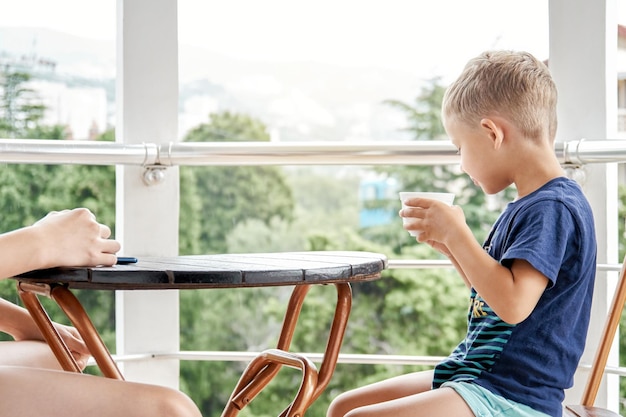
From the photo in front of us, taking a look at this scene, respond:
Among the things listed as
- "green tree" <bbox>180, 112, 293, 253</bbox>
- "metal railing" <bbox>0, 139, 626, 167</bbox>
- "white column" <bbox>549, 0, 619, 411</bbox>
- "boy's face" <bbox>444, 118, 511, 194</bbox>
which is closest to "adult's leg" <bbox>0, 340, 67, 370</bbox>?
"metal railing" <bbox>0, 139, 626, 167</bbox>

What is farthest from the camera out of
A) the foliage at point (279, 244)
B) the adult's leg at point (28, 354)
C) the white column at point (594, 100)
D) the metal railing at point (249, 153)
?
the foliage at point (279, 244)

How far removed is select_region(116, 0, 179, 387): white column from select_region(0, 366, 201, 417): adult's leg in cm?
91

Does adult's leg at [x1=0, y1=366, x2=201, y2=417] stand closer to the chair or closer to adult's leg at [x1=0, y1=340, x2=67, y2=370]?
adult's leg at [x1=0, y1=340, x2=67, y2=370]

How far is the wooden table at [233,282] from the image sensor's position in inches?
48.0

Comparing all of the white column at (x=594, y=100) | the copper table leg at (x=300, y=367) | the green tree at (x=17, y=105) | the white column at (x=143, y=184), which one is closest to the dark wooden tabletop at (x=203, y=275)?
the copper table leg at (x=300, y=367)

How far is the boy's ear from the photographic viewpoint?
58.3 inches

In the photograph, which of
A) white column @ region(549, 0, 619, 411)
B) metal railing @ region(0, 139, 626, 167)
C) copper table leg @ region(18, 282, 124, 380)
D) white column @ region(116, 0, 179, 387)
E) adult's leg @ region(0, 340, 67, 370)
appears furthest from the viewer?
white column @ region(116, 0, 179, 387)

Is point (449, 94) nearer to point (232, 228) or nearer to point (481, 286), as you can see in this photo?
point (481, 286)

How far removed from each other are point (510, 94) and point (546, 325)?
0.42 m

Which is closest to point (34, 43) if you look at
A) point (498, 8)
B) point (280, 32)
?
point (280, 32)

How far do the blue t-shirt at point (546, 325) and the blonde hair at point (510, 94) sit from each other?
0.14 meters

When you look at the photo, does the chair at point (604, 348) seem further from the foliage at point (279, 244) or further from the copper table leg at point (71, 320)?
the foliage at point (279, 244)

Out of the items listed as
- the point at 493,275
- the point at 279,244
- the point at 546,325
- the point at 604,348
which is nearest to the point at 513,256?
the point at 493,275

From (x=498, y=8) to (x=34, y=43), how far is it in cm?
423
